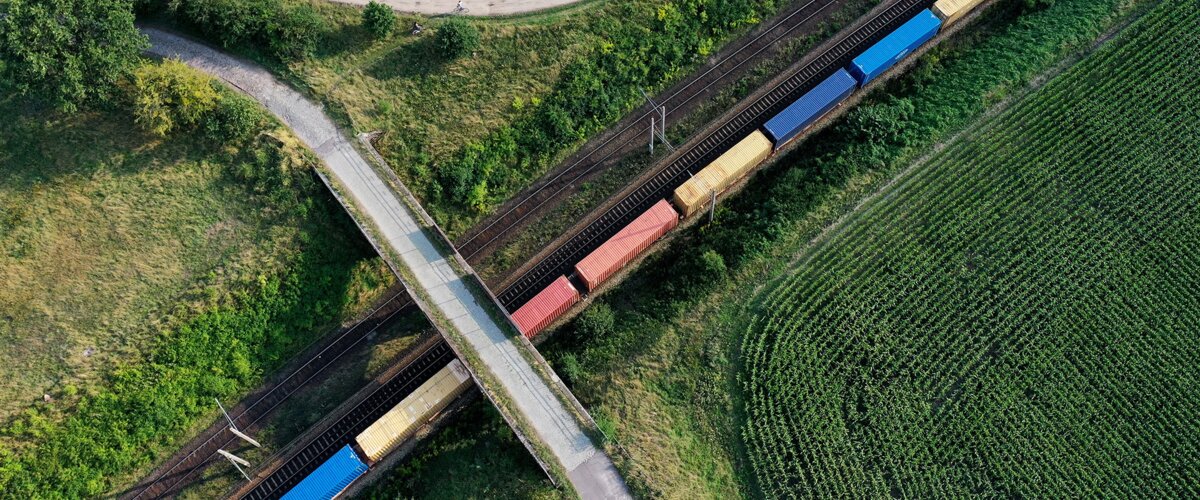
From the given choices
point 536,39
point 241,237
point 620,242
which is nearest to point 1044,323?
point 620,242

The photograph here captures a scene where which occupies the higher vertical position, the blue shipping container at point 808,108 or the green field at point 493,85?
the green field at point 493,85

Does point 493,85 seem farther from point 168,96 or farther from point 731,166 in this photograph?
point 168,96

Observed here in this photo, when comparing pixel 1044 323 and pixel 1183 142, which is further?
pixel 1183 142

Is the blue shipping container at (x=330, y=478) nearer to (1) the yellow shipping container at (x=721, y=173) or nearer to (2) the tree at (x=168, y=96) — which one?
(2) the tree at (x=168, y=96)

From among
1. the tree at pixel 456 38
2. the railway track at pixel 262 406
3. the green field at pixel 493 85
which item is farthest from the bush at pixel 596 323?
the tree at pixel 456 38

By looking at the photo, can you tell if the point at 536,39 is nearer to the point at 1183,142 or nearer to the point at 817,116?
the point at 817,116

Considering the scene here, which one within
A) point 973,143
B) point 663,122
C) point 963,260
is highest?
point 663,122

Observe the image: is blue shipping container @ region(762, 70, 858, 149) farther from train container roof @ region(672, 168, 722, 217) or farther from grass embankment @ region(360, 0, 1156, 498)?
train container roof @ region(672, 168, 722, 217)

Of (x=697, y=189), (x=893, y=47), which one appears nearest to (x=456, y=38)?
(x=697, y=189)
